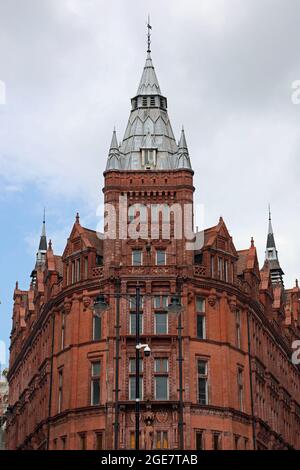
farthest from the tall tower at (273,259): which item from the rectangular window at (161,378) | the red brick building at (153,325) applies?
the rectangular window at (161,378)

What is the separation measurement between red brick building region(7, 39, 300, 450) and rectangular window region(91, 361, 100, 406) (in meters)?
0.07

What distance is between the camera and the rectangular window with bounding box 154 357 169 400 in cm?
6788

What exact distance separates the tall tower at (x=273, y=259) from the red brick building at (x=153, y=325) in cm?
3681

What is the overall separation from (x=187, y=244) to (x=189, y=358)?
27.5 feet

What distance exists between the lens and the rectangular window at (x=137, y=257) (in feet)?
235

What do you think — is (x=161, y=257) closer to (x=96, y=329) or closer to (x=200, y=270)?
(x=200, y=270)

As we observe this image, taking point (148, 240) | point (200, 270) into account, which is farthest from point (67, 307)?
point (200, 270)

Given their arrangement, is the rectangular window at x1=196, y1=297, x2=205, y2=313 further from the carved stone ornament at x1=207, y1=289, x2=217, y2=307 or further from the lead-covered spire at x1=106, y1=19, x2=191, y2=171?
the lead-covered spire at x1=106, y1=19, x2=191, y2=171

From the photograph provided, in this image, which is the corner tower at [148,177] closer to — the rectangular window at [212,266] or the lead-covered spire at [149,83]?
the rectangular window at [212,266]

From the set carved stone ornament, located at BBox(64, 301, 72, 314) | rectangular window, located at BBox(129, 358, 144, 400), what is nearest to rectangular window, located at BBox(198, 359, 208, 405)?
rectangular window, located at BBox(129, 358, 144, 400)

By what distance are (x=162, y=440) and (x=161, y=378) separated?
4187 mm
